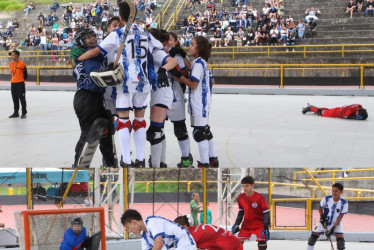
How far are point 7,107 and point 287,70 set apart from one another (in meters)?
11.7

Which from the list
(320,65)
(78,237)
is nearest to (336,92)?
(320,65)

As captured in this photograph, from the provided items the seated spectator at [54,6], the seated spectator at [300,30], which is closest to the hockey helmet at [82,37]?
the seated spectator at [300,30]

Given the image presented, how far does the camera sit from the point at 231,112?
49.4ft

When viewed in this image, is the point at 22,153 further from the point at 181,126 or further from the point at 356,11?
the point at 356,11

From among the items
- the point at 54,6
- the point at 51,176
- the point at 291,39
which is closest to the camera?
the point at 51,176

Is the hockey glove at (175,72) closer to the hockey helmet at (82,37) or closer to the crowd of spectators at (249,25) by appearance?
the hockey helmet at (82,37)

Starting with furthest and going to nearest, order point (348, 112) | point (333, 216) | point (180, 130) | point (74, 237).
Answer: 1. point (348, 112)
2. point (333, 216)
3. point (180, 130)
4. point (74, 237)

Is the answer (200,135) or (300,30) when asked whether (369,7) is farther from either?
(200,135)

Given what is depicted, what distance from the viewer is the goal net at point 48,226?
7.67 m

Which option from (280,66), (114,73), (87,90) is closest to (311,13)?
(280,66)

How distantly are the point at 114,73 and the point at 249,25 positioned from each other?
83.1 ft

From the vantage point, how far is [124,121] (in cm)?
727

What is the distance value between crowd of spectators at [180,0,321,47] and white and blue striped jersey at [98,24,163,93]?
22.3m

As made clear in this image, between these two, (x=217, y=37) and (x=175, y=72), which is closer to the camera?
(x=175, y=72)
